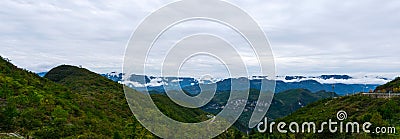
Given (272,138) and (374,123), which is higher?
(374,123)

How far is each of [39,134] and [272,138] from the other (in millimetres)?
20631

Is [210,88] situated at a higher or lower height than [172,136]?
higher

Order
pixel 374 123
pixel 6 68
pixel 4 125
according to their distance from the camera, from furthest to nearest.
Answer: pixel 6 68 < pixel 374 123 < pixel 4 125

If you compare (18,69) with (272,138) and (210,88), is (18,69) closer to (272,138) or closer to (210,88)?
(272,138)

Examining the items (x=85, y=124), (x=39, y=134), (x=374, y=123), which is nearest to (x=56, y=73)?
(x=85, y=124)

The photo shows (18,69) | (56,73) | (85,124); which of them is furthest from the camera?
(56,73)

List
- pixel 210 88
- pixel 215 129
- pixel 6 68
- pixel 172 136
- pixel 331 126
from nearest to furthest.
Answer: pixel 210 88 < pixel 215 129 < pixel 172 136 < pixel 331 126 < pixel 6 68

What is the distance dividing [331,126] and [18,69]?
4058 cm

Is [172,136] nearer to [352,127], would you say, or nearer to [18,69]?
[352,127]

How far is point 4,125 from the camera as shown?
22.6 m

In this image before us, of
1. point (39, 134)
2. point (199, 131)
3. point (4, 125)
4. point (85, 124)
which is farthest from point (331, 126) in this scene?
point (4, 125)

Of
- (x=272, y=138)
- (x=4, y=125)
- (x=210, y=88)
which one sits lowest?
(x=272, y=138)

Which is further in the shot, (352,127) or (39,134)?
(352,127)

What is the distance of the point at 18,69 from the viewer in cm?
4569
